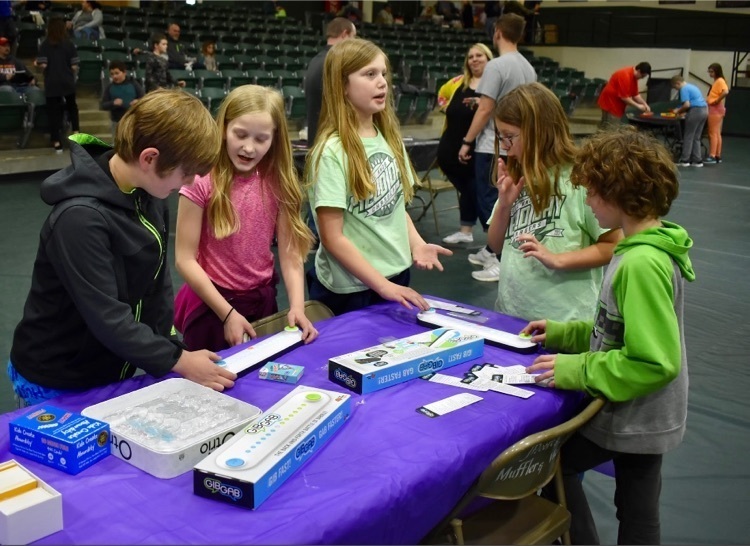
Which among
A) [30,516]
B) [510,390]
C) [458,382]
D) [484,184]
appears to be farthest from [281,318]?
[484,184]

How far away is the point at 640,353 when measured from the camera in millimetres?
1628

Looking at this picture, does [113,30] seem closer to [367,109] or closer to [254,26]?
[254,26]

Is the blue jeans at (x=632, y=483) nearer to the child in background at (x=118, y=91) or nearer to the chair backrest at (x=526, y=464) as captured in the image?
the chair backrest at (x=526, y=464)

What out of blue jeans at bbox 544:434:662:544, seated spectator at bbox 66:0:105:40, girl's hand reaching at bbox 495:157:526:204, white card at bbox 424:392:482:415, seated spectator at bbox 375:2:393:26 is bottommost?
blue jeans at bbox 544:434:662:544

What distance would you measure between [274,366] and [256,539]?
65 cm

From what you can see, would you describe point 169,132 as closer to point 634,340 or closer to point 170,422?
point 170,422

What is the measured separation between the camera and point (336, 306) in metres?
2.55

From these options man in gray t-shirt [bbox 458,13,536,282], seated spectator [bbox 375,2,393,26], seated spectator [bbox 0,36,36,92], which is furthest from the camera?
seated spectator [bbox 375,2,393,26]

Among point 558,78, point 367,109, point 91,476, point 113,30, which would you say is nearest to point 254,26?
point 113,30

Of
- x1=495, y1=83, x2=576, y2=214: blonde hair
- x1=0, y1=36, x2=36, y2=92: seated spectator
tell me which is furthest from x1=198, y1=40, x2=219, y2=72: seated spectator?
x1=495, y1=83, x2=576, y2=214: blonde hair

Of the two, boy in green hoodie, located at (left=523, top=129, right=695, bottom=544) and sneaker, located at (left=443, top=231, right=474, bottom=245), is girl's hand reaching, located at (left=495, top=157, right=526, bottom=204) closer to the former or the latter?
boy in green hoodie, located at (left=523, top=129, right=695, bottom=544)

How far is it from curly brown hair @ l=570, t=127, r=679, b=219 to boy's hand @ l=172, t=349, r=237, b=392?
961 millimetres

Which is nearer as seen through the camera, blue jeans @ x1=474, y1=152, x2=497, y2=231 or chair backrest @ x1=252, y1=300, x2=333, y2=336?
chair backrest @ x1=252, y1=300, x2=333, y2=336

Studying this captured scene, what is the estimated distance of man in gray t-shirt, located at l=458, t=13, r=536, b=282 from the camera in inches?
196
